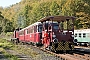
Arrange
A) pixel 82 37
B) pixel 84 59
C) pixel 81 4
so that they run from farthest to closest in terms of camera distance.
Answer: pixel 81 4 < pixel 82 37 < pixel 84 59

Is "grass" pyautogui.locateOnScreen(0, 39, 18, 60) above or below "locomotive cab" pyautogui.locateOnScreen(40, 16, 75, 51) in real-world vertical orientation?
below

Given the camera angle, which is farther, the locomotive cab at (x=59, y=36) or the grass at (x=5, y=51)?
the locomotive cab at (x=59, y=36)

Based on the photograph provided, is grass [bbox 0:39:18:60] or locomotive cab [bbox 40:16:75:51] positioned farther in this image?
locomotive cab [bbox 40:16:75:51]

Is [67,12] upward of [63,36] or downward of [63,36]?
upward

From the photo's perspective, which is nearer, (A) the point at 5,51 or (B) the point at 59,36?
(B) the point at 59,36

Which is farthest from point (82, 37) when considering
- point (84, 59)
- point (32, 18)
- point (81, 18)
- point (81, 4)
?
point (32, 18)

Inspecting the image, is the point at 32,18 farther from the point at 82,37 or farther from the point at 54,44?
the point at 54,44

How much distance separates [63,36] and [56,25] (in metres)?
1.15

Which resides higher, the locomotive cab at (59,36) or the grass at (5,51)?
the locomotive cab at (59,36)

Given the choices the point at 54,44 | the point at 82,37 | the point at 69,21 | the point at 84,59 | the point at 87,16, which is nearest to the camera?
the point at 84,59

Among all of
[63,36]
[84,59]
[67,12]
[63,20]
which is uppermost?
[67,12]

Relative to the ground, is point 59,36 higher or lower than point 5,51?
higher

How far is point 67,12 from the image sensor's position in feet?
216

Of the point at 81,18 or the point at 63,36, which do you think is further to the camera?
the point at 81,18
